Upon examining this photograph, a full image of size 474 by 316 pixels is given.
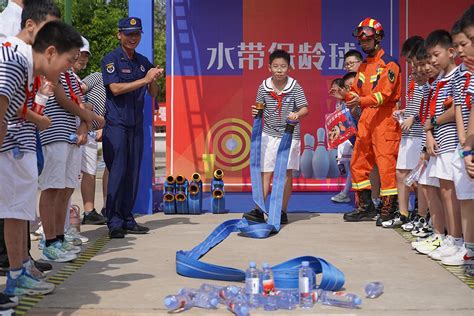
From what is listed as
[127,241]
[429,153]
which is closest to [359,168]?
[429,153]

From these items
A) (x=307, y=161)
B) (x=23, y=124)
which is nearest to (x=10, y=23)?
(x=23, y=124)

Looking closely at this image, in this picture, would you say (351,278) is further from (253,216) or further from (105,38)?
(105,38)

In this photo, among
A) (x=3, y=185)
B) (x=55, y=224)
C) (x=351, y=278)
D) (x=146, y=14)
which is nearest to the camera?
(x=3, y=185)

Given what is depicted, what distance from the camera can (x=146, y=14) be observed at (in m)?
8.83

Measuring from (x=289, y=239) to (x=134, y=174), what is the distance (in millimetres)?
1598

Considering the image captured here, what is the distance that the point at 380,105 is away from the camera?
7875mm

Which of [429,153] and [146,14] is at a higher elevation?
[146,14]

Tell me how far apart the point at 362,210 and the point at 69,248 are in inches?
133

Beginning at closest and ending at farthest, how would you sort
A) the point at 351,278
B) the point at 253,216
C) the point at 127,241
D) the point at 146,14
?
the point at 351,278
the point at 127,241
the point at 253,216
the point at 146,14

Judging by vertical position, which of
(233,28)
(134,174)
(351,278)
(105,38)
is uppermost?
(105,38)

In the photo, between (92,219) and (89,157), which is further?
(92,219)

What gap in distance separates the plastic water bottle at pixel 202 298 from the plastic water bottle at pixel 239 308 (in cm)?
9

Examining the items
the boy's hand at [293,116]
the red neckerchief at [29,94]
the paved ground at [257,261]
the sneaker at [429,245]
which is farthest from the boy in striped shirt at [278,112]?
the red neckerchief at [29,94]

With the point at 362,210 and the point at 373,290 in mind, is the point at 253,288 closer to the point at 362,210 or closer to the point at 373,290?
the point at 373,290
